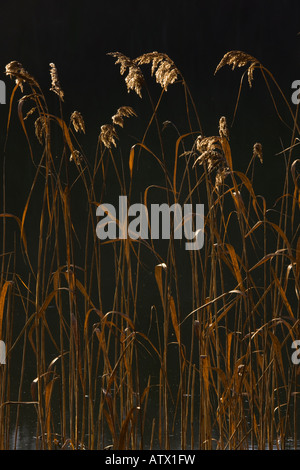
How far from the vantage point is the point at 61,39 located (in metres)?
7.36

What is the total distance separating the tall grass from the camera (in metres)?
1.24

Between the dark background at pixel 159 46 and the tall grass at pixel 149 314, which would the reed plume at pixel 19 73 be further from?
the dark background at pixel 159 46

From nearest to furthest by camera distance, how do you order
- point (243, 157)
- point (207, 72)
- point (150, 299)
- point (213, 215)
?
point (213, 215)
point (150, 299)
point (243, 157)
point (207, 72)

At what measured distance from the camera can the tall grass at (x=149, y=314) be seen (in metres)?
1.24

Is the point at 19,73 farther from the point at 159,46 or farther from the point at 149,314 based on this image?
the point at 159,46

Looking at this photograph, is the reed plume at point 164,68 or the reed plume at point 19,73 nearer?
the reed plume at point 19,73

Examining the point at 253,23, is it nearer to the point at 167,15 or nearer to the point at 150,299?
A: the point at 167,15

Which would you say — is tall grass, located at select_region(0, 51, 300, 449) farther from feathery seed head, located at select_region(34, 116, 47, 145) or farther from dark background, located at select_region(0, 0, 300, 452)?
dark background, located at select_region(0, 0, 300, 452)

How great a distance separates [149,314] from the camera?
5.04 meters

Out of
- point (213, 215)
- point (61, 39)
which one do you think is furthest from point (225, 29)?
point (213, 215)

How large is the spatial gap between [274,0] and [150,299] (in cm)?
370
